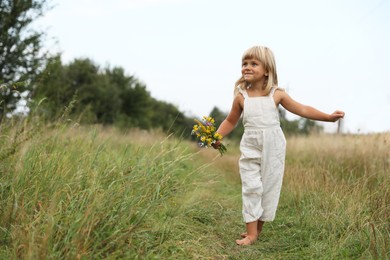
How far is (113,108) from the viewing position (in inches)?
1118

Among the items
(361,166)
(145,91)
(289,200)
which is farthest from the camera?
(145,91)

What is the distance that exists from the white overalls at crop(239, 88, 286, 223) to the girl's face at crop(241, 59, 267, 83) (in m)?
0.18

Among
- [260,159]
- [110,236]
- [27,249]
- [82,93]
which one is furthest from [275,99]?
[82,93]

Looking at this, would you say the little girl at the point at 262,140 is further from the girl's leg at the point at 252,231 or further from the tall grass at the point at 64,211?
the tall grass at the point at 64,211

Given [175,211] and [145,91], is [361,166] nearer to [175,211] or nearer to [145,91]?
[175,211]

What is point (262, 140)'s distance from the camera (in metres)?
3.35

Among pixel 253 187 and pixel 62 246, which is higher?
pixel 253 187

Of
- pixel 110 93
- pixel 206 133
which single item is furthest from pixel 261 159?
pixel 110 93

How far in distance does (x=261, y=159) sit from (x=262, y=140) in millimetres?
157

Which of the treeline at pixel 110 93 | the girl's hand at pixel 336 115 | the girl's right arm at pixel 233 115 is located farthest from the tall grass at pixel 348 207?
the treeline at pixel 110 93

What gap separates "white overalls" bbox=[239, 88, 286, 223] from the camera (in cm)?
335

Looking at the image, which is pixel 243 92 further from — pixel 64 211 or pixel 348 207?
pixel 64 211

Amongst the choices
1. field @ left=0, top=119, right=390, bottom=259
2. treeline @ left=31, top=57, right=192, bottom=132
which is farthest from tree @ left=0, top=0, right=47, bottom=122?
treeline @ left=31, top=57, right=192, bottom=132

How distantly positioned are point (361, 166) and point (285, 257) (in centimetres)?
277
